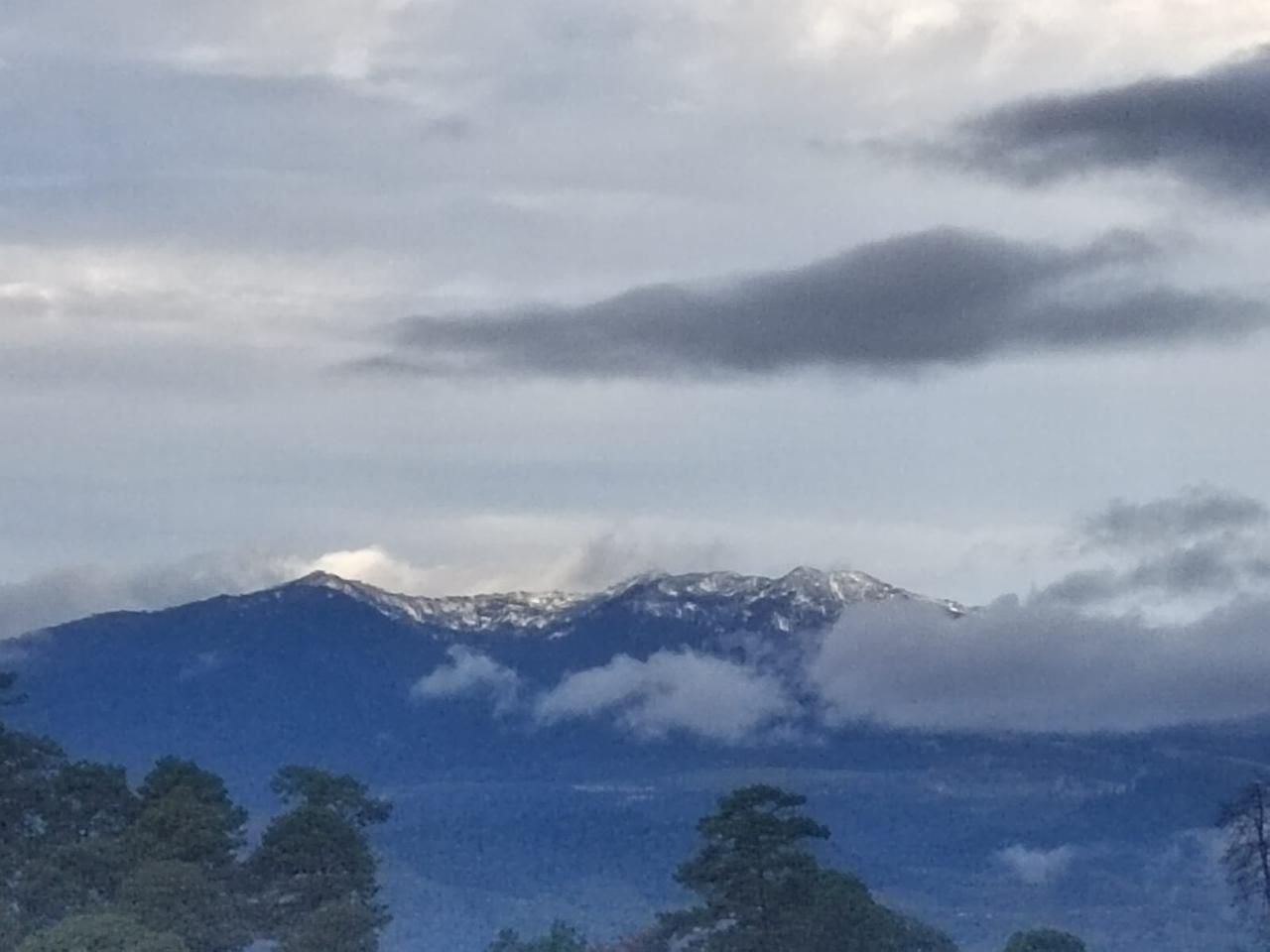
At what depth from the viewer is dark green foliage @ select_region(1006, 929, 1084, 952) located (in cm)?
9544

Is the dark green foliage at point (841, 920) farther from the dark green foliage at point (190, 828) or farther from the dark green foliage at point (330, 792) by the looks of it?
the dark green foliage at point (190, 828)

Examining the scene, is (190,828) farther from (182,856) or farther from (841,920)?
(841,920)

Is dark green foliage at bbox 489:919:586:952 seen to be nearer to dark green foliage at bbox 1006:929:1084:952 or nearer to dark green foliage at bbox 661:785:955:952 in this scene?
dark green foliage at bbox 1006:929:1084:952

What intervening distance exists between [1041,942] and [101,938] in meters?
40.0

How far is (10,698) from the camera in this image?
87.6m

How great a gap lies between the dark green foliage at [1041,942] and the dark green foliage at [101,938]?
119 ft

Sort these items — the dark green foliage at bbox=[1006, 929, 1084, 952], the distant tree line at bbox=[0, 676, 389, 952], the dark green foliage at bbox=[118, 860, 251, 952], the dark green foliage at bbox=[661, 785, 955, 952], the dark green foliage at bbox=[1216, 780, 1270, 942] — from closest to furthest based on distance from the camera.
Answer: the dark green foliage at bbox=[118, 860, 251, 952], the distant tree line at bbox=[0, 676, 389, 952], the dark green foliage at bbox=[1216, 780, 1270, 942], the dark green foliage at bbox=[661, 785, 955, 952], the dark green foliage at bbox=[1006, 929, 1084, 952]

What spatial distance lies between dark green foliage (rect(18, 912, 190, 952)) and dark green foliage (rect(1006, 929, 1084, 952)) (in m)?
36.3

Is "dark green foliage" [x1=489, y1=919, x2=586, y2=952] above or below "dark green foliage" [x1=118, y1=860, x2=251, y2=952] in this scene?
below

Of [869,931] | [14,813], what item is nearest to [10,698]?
[14,813]

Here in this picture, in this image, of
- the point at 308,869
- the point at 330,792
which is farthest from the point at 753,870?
the point at 330,792

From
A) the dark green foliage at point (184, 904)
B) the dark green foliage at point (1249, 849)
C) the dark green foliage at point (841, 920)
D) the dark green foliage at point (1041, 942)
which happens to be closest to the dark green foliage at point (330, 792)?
the dark green foliage at point (184, 904)

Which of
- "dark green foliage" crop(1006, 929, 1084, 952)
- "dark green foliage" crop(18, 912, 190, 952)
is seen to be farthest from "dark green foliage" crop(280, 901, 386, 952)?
"dark green foliage" crop(1006, 929, 1084, 952)

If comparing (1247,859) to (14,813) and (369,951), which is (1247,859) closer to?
(369,951)
